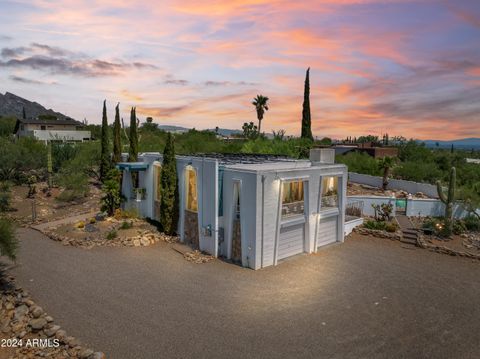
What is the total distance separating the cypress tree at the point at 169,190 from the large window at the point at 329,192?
8943 millimetres

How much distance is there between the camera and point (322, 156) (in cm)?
2273

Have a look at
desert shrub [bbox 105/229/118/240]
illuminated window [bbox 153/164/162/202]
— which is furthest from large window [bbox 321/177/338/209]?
desert shrub [bbox 105/229/118/240]

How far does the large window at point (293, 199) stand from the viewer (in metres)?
18.3

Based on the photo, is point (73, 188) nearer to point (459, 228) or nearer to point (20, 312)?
point (20, 312)

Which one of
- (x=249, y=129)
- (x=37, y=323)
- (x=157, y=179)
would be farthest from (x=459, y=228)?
(x=249, y=129)

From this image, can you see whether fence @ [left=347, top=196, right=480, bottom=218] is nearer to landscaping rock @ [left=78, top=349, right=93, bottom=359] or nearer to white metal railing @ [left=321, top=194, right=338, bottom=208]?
white metal railing @ [left=321, top=194, right=338, bottom=208]

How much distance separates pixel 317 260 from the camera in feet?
59.2

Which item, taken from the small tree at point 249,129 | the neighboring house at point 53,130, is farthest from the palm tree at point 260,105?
the neighboring house at point 53,130

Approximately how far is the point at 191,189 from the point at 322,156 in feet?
29.4

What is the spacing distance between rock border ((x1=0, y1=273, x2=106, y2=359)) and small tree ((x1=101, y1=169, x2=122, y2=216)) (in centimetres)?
1171

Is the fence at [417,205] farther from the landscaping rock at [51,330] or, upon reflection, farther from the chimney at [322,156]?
the landscaping rock at [51,330]

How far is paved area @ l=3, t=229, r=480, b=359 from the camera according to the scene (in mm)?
10461

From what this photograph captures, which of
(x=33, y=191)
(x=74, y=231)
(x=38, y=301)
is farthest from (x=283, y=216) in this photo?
(x=33, y=191)

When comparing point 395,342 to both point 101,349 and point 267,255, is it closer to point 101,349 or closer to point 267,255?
point 267,255
